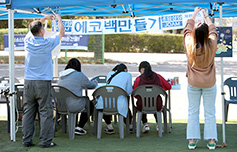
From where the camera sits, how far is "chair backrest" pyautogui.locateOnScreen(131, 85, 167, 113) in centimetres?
573

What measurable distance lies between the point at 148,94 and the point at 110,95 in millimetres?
561

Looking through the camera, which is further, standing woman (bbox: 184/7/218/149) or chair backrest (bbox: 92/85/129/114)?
chair backrest (bbox: 92/85/129/114)

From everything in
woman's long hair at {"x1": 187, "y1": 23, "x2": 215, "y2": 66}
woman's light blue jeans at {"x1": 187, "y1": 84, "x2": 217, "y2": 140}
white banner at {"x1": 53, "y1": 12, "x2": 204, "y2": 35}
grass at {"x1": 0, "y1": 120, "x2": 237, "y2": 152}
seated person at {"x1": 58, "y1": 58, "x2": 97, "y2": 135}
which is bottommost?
grass at {"x1": 0, "y1": 120, "x2": 237, "y2": 152}

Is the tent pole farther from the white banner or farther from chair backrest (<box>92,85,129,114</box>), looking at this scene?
the white banner

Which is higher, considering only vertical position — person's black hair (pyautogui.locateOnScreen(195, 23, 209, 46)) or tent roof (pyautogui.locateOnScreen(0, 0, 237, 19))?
tent roof (pyautogui.locateOnScreen(0, 0, 237, 19))

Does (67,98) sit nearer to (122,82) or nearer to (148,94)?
(122,82)

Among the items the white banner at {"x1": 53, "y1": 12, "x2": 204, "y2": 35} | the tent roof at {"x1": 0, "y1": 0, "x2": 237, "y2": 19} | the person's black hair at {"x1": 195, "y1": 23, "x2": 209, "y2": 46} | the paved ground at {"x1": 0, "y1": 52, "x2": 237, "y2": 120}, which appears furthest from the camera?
the paved ground at {"x1": 0, "y1": 52, "x2": 237, "y2": 120}

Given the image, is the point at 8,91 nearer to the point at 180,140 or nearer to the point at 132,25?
the point at 180,140

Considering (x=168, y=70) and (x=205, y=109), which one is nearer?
(x=205, y=109)

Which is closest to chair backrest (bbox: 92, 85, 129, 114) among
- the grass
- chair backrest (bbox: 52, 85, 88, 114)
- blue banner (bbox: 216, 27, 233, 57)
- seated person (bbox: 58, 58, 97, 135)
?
seated person (bbox: 58, 58, 97, 135)

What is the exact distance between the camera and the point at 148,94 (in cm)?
577

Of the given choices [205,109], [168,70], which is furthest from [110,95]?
[168,70]

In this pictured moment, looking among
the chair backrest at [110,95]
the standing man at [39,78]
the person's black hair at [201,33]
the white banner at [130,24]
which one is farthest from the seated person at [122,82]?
the white banner at [130,24]

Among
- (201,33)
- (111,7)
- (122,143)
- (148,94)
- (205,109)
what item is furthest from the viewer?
(111,7)
